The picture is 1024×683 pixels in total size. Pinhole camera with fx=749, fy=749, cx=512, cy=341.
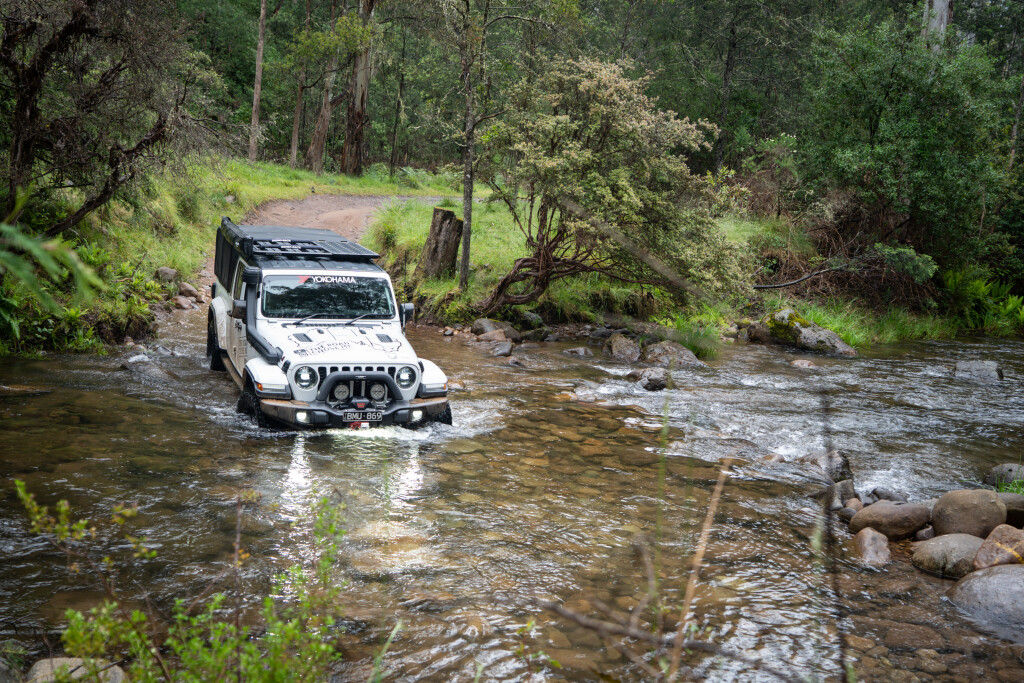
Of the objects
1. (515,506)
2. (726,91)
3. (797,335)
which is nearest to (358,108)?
(726,91)

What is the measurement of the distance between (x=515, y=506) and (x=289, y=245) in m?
5.02

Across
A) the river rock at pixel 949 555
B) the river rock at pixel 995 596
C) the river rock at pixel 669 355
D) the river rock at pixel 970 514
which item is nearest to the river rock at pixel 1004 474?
the river rock at pixel 970 514

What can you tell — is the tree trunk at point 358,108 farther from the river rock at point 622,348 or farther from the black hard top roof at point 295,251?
the black hard top roof at point 295,251

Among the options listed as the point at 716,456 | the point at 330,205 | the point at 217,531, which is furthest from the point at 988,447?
the point at 330,205

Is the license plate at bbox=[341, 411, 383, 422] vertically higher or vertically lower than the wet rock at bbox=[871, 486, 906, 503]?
higher

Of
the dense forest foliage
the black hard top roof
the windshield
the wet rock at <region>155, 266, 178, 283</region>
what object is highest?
the dense forest foliage

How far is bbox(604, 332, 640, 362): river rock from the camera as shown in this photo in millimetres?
14578

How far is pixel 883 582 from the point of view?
5.80 meters

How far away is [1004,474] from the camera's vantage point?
26.1ft

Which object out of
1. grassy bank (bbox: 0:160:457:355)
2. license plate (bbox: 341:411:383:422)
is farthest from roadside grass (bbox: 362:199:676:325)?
license plate (bbox: 341:411:383:422)

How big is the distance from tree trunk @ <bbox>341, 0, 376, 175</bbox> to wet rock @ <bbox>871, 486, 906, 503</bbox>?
2693cm

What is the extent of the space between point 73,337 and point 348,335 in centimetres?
558

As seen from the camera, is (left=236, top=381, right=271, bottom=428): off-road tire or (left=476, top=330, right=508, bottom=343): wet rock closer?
(left=236, top=381, right=271, bottom=428): off-road tire

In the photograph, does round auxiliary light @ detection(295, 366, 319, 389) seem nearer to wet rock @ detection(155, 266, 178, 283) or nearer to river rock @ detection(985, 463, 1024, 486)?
river rock @ detection(985, 463, 1024, 486)
